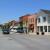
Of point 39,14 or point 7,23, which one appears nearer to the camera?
point 39,14

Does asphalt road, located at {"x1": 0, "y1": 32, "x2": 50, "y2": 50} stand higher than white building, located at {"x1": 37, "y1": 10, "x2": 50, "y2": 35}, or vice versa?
white building, located at {"x1": 37, "y1": 10, "x2": 50, "y2": 35}

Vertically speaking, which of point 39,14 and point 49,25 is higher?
point 39,14

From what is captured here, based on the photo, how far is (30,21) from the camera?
3059 inches

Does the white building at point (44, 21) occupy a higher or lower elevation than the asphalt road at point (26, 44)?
higher

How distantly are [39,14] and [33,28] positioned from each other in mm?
9587

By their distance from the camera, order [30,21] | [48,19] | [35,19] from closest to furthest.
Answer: [48,19] < [35,19] < [30,21]

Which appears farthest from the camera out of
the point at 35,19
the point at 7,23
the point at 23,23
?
the point at 7,23

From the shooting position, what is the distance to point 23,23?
8925 centimetres

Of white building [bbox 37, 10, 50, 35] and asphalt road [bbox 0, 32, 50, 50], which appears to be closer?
asphalt road [bbox 0, 32, 50, 50]

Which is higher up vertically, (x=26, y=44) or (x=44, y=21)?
(x=44, y=21)

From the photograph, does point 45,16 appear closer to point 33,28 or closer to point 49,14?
point 49,14

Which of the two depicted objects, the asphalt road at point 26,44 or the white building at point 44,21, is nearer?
the asphalt road at point 26,44

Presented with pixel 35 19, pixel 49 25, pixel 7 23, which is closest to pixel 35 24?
pixel 35 19

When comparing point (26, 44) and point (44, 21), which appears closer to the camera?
point (26, 44)
